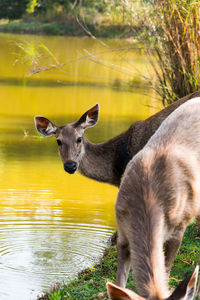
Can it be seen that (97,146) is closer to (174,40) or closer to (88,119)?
(88,119)

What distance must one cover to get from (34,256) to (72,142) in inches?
58.4

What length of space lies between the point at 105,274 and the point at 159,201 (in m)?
2.46

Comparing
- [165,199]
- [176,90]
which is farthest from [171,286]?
[176,90]

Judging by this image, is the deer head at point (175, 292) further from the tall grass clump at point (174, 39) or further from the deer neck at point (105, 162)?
the tall grass clump at point (174, 39)

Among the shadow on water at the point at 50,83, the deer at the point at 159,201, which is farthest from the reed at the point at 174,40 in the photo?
the shadow on water at the point at 50,83

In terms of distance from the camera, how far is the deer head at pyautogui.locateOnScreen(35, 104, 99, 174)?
27.1 ft

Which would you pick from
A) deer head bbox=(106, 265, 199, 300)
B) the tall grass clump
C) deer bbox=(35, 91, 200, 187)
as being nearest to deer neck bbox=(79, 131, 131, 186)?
deer bbox=(35, 91, 200, 187)

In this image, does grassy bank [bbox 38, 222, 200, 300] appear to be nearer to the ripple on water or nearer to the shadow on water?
the ripple on water

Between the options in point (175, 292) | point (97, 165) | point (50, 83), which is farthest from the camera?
point (50, 83)

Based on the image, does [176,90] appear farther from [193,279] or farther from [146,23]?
[193,279]

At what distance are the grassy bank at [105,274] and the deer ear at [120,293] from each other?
7.35 feet

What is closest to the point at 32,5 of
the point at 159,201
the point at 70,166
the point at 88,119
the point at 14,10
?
the point at 88,119

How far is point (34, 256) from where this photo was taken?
831 centimetres

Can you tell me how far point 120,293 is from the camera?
12.7ft
